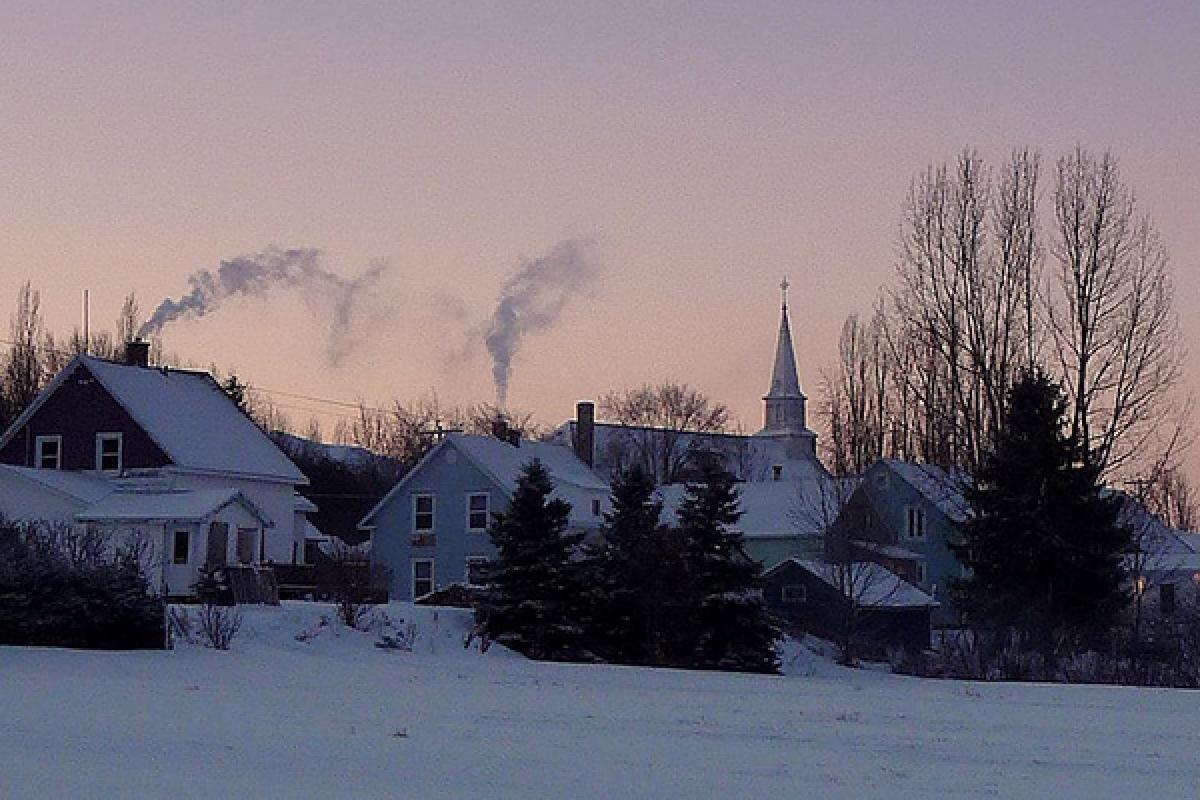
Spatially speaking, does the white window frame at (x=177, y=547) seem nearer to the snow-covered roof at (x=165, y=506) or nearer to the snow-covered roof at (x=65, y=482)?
the snow-covered roof at (x=165, y=506)

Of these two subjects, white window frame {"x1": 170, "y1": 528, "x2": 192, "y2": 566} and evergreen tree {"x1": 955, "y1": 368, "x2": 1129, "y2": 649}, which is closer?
evergreen tree {"x1": 955, "y1": 368, "x2": 1129, "y2": 649}

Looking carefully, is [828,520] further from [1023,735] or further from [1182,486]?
[1182,486]

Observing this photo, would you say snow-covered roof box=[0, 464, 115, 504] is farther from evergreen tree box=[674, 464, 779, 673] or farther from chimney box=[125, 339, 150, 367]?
evergreen tree box=[674, 464, 779, 673]

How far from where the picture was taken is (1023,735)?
18938mm

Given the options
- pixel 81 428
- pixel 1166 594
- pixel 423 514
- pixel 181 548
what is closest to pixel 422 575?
pixel 423 514

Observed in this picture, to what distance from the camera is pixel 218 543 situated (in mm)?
46312

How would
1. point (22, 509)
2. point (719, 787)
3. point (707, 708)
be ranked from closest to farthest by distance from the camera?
point (719, 787), point (707, 708), point (22, 509)

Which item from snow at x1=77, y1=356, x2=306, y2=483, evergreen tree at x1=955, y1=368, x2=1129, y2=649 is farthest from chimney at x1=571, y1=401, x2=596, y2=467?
evergreen tree at x1=955, y1=368, x2=1129, y2=649

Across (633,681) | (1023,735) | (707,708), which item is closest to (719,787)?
(1023,735)

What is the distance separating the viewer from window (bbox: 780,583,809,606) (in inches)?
1980

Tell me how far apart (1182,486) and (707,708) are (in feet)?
310

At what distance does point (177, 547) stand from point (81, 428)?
8.18 meters

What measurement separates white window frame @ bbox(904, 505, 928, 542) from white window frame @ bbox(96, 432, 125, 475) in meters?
29.6

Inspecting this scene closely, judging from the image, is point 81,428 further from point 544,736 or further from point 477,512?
point 544,736
